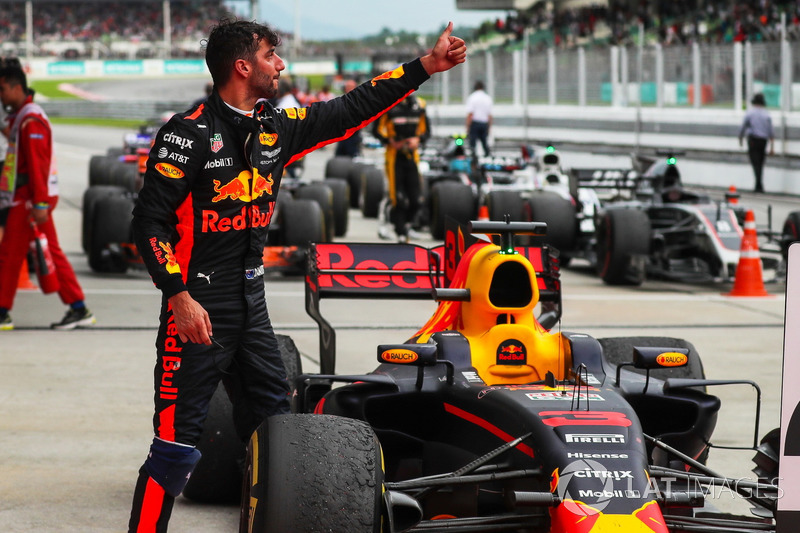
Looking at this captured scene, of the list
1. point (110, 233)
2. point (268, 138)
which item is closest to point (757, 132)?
point (110, 233)

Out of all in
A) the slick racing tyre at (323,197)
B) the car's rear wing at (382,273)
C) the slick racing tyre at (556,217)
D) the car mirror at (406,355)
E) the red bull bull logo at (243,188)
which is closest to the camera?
the red bull bull logo at (243,188)

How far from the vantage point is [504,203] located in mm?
14047

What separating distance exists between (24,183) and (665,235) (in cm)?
610

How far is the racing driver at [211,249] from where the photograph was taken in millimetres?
3951

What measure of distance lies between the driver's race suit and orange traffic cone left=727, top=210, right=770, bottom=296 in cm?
777

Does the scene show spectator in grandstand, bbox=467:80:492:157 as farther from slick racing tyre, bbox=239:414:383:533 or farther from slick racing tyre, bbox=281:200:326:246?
slick racing tyre, bbox=239:414:383:533

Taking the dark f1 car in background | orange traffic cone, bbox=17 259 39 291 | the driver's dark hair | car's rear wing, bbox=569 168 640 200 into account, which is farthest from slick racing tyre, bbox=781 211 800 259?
the driver's dark hair

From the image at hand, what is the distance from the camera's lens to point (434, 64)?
4309mm

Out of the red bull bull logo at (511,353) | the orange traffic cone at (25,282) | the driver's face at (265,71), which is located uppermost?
the driver's face at (265,71)

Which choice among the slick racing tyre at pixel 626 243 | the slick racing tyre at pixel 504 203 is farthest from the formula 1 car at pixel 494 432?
the slick racing tyre at pixel 504 203

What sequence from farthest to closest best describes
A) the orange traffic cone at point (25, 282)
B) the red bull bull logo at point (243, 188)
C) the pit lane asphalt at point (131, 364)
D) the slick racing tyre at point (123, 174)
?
the slick racing tyre at point (123, 174), the orange traffic cone at point (25, 282), the pit lane asphalt at point (131, 364), the red bull bull logo at point (243, 188)

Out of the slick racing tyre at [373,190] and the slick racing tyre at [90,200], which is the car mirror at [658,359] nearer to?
the slick racing tyre at [90,200]

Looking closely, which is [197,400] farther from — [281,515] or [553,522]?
[553,522]

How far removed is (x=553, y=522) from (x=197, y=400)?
3.85 ft
